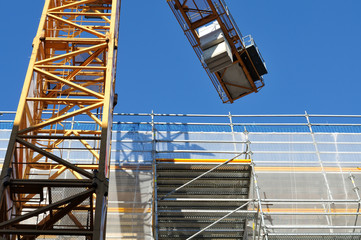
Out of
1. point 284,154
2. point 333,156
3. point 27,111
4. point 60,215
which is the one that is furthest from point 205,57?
point 60,215

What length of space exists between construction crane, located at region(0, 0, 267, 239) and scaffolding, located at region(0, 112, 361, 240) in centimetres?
122

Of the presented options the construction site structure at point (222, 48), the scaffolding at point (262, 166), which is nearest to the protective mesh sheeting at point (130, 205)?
the scaffolding at point (262, 166)

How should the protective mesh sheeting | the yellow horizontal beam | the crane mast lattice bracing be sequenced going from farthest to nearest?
the yellow horizontal beam, the protective mesh sheeting, the crane mast lattice bracing

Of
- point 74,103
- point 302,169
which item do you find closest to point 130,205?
point 74,103

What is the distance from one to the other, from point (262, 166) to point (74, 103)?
23.2ft

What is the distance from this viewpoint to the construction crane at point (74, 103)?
31.6ft

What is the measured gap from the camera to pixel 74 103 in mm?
12117

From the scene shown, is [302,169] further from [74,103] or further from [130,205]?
[74,103]

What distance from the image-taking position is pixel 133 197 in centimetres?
1570

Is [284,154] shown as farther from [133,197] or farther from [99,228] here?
[99,228]

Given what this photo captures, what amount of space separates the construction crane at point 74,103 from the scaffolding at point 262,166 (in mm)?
1222

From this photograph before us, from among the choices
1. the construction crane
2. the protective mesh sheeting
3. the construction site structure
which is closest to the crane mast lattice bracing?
the construction crane

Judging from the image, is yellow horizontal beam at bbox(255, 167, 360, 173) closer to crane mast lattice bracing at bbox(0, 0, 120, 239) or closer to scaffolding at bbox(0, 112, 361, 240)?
scaffolding at bbox(0, 112, 361, 240)

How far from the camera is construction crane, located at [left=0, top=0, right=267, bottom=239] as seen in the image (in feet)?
31.6
